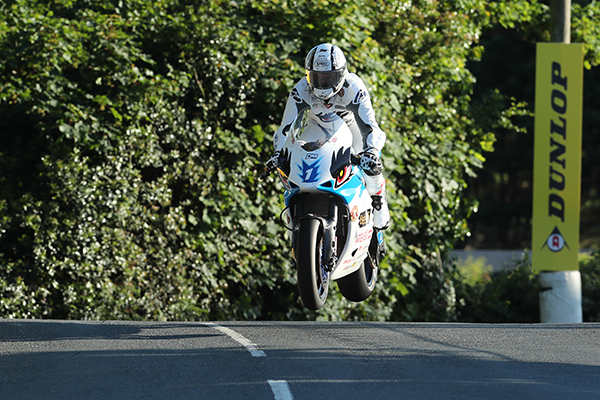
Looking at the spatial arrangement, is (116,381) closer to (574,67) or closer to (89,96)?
(89,96)

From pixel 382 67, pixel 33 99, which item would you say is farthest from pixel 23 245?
pixel 382 67

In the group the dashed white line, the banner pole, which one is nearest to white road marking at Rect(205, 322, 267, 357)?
the dashed white line

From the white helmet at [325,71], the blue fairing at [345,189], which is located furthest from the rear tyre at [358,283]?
the white helmet at [325,71]

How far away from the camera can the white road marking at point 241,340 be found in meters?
5.89

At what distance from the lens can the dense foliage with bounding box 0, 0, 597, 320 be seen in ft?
30.7

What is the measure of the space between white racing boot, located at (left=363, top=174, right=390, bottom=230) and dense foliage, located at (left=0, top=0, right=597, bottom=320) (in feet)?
10.3

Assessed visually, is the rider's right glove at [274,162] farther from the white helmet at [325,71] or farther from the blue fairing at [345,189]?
the white helmet at [325,71]

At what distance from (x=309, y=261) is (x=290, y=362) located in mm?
956

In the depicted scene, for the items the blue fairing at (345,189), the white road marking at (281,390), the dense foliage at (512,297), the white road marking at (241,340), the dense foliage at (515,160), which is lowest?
the white road marking at (281,390)

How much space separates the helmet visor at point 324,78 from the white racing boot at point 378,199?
3.50ft

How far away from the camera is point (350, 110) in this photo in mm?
7180

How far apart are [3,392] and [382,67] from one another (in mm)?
7912

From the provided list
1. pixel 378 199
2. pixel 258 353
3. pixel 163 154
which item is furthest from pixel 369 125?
pixel 163 154

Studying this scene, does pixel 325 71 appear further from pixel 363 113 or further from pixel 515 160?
pixel 515 160
